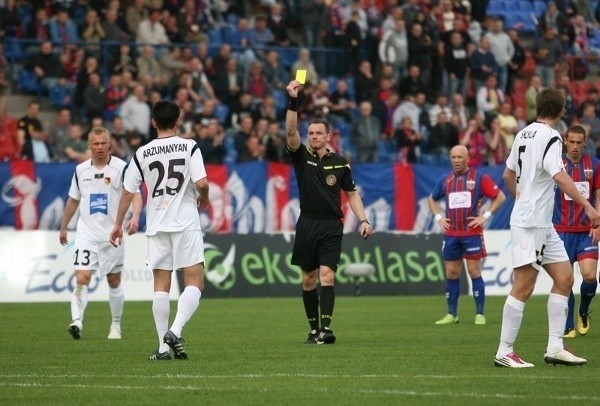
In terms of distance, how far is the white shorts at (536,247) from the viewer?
11.3 metres

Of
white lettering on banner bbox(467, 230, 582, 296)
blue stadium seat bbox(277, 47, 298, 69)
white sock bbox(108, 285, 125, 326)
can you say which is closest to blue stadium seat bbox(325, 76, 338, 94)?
blue stadium seat bbox(277, 47, 298, 69)

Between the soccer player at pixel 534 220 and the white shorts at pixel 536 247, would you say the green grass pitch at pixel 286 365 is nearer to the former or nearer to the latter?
the soccer player at pixel 534 220

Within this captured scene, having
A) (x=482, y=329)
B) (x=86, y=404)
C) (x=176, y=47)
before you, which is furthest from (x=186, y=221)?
(x=176, y=47)

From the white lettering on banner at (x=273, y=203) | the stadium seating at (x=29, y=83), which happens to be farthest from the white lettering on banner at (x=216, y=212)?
the stadium seating at (x=29, y=83)

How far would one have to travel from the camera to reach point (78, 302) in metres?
16.2

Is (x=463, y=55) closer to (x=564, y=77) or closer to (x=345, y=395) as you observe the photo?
(x=564, y=77)

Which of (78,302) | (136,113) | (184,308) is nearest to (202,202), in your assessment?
(184,308)

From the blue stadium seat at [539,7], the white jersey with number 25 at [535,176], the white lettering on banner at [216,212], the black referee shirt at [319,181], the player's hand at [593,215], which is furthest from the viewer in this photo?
the blue stadium seat at [539,7]

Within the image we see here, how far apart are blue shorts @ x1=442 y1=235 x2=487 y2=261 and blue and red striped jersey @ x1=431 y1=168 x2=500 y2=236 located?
0.08m

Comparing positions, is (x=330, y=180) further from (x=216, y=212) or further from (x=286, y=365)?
(x=216, y=212)

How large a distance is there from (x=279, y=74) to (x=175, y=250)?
725 inches

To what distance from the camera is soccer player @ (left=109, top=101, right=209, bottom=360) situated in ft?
40.9

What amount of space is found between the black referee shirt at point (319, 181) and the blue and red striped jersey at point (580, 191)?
8.82 ft

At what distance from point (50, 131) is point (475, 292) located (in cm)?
1134
